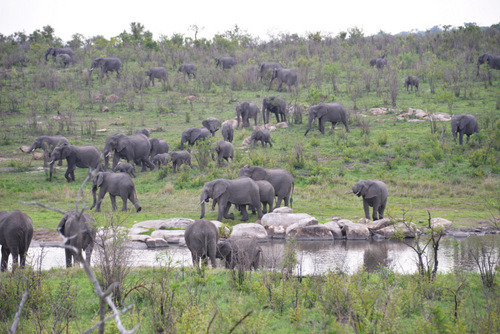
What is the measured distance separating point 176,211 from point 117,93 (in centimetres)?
1988

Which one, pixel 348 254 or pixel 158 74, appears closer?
pixel 348 254

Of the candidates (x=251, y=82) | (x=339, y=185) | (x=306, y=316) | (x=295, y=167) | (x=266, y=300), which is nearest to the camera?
(x=306, y=316)

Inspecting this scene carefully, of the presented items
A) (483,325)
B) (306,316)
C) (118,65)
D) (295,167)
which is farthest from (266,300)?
(118,65)

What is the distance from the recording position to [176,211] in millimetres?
17812

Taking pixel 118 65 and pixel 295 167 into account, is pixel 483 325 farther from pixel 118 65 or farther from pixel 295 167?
pixel 118 65

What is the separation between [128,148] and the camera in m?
23.2

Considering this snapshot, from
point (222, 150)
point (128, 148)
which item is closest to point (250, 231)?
point (222, 150)

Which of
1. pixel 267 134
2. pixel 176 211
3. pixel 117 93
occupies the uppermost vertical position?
pixel 117 93

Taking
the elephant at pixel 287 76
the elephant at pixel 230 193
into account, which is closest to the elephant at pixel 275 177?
the elephant at pixel 230 193

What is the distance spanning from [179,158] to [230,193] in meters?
7.01

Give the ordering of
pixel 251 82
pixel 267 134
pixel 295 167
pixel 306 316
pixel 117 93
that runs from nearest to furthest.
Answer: pixel 306 316, pixel 295 167, pixel 267 134, pixel 117 93, pixel 251 82

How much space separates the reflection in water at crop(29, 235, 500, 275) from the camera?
39.2ft

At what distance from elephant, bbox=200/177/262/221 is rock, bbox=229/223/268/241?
1268mm

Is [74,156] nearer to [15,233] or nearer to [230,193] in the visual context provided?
[230,193]
